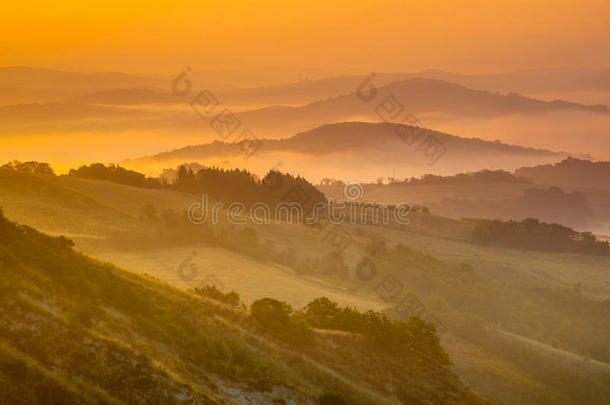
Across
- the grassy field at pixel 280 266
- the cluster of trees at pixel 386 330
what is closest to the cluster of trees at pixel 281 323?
the cluster of trees at pixel 386 330

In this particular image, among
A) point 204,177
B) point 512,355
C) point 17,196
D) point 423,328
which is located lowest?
point 512,355

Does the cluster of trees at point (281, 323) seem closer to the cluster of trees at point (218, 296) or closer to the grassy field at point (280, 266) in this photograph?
the cluster of trees at point (218, 296)

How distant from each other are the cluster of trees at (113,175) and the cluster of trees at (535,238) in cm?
8095

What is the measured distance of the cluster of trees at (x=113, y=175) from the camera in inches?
5182

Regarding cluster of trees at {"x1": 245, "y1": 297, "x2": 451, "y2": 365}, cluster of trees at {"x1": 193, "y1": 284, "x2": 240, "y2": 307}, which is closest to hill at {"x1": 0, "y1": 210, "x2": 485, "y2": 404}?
cluster of trees at {"x1": 245, "y1": 297, "x2": 451, "y2": 365}

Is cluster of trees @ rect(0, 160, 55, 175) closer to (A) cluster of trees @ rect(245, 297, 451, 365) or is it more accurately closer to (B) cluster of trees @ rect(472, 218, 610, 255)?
(A) cluster of trees @ rect(245, 297, 451, 365)

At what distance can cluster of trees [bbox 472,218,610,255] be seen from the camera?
154250 millimetres

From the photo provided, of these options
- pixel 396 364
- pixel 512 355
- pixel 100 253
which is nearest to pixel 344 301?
pixel 512 355

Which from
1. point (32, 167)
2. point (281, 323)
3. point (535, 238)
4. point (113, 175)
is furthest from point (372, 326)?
point (535, 238)

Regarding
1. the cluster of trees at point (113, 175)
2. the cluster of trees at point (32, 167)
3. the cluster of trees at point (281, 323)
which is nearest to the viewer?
the cluster of trees at point (281, 323)

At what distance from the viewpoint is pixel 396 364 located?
35.9m

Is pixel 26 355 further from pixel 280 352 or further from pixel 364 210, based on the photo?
pixel 364 210

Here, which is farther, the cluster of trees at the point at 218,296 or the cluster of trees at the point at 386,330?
the cluster of trees at the point at 218,296

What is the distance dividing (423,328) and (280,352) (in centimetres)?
1199
